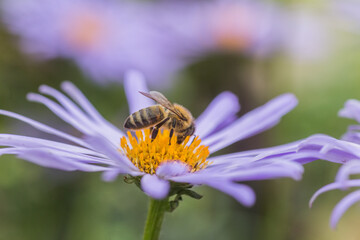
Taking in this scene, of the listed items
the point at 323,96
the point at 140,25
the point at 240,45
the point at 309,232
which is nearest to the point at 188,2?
the point at 140,25

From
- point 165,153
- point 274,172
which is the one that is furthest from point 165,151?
point 274,172

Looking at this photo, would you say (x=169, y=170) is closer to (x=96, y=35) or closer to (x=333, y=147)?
(x=333, y=147)

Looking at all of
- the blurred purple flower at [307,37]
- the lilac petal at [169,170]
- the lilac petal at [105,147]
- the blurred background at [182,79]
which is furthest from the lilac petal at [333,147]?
the blurred purple flower at [307,37]

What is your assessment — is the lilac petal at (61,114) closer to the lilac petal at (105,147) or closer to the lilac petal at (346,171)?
the lilac petal at (105,147)

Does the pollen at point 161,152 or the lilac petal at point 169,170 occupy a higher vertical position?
the pollen at point 161,152

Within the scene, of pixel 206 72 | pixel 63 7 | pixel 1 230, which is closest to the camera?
Result: pixel 1 230

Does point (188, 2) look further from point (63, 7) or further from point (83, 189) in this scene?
point (83, 189)
